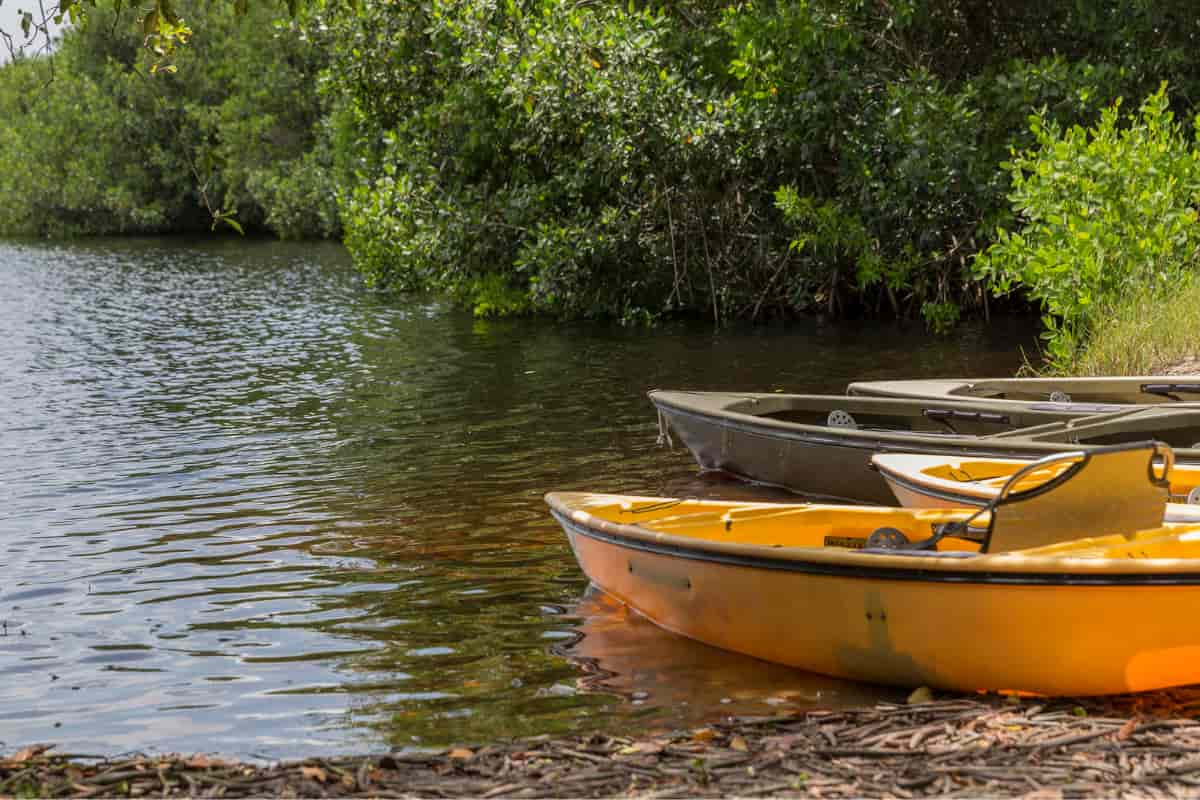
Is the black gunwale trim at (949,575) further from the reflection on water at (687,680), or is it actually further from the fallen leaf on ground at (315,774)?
the fallen leaf on ground at (315,774)

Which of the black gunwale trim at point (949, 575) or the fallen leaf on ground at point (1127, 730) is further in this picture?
the black gunwale trim at point (949, 575)

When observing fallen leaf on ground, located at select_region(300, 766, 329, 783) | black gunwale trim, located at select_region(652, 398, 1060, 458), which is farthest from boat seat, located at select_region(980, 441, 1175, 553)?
fallen leaf on ground, located at select_region(300, 766, 329, 783)

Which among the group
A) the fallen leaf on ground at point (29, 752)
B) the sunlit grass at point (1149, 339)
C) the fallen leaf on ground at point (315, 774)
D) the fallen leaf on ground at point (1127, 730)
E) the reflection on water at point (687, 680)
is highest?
the sunlit grass at point (1149, 339)

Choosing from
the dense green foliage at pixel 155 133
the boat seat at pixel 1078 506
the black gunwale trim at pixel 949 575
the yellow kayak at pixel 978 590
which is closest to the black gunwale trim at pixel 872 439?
the yellow kayak at pixel 978 590

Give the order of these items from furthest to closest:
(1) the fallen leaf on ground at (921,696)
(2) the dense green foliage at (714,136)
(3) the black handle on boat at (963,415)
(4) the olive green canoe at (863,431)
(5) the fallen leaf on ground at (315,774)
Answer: (2) the dense green foliage at (714,136) < (3) the black handle on boat at (963,415) < (4) the olive green canoe at (863,431) < (1) the fallen leaf on ground at (921,696) < (5) the fallen leaf on ground at (315,774)

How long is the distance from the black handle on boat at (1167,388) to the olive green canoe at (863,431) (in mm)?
789

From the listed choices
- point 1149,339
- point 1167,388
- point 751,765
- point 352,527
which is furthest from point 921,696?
point 1149,339

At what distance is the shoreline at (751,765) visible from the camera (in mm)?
4973

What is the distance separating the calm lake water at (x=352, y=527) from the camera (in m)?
6.71

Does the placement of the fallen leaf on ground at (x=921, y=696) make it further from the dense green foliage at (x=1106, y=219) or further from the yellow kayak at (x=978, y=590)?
the dense green foliage at (x=1106, y=219)

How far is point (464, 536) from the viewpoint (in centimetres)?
1006

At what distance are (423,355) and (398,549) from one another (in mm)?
11386

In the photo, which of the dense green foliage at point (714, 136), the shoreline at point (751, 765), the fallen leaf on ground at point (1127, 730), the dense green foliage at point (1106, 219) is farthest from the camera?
the dense green foliage at point (714, 136)

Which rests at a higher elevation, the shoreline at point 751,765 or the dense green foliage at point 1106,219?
the dense green foliage at point 1106,219
